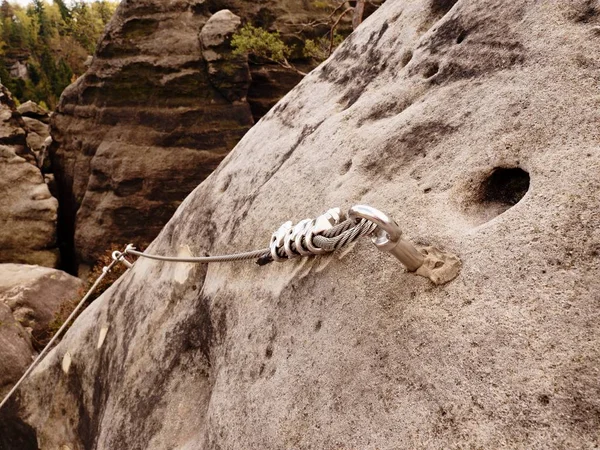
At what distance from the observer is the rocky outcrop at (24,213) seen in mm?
13695

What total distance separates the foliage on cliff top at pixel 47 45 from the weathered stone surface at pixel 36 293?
37354mm

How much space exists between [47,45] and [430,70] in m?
64.4

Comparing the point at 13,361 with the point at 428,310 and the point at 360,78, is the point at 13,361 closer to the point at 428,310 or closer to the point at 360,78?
the point at 360,78

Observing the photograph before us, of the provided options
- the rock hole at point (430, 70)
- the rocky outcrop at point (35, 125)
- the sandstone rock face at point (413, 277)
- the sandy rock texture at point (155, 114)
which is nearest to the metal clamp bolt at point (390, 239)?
the sandstone rock face at point (413, 277)

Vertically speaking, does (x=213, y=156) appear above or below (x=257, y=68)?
below

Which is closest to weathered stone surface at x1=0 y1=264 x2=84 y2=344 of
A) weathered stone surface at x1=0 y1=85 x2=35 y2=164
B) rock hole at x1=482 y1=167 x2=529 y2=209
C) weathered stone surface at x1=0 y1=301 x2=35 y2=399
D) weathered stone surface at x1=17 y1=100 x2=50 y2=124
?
weathered stone surface at x1=0 y1=301 x2=35 y2=399

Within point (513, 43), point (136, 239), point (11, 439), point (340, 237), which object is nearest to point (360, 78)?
point (513, 43)

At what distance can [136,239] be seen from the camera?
45.0 feet

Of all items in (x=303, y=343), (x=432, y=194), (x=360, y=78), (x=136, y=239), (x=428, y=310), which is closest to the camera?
(x=428, y=310)

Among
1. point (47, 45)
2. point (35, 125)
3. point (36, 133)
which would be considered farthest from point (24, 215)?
point (47, 45)

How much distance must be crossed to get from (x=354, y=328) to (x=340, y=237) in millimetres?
432

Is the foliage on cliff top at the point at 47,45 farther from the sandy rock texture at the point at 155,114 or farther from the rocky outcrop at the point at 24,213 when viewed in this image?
the sandy rock texture at the point at 155,114

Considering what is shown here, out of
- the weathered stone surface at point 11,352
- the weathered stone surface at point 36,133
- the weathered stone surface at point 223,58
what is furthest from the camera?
the weathered stone surface at point 36,133

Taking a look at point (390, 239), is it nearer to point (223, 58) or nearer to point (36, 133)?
point (223, 58)
